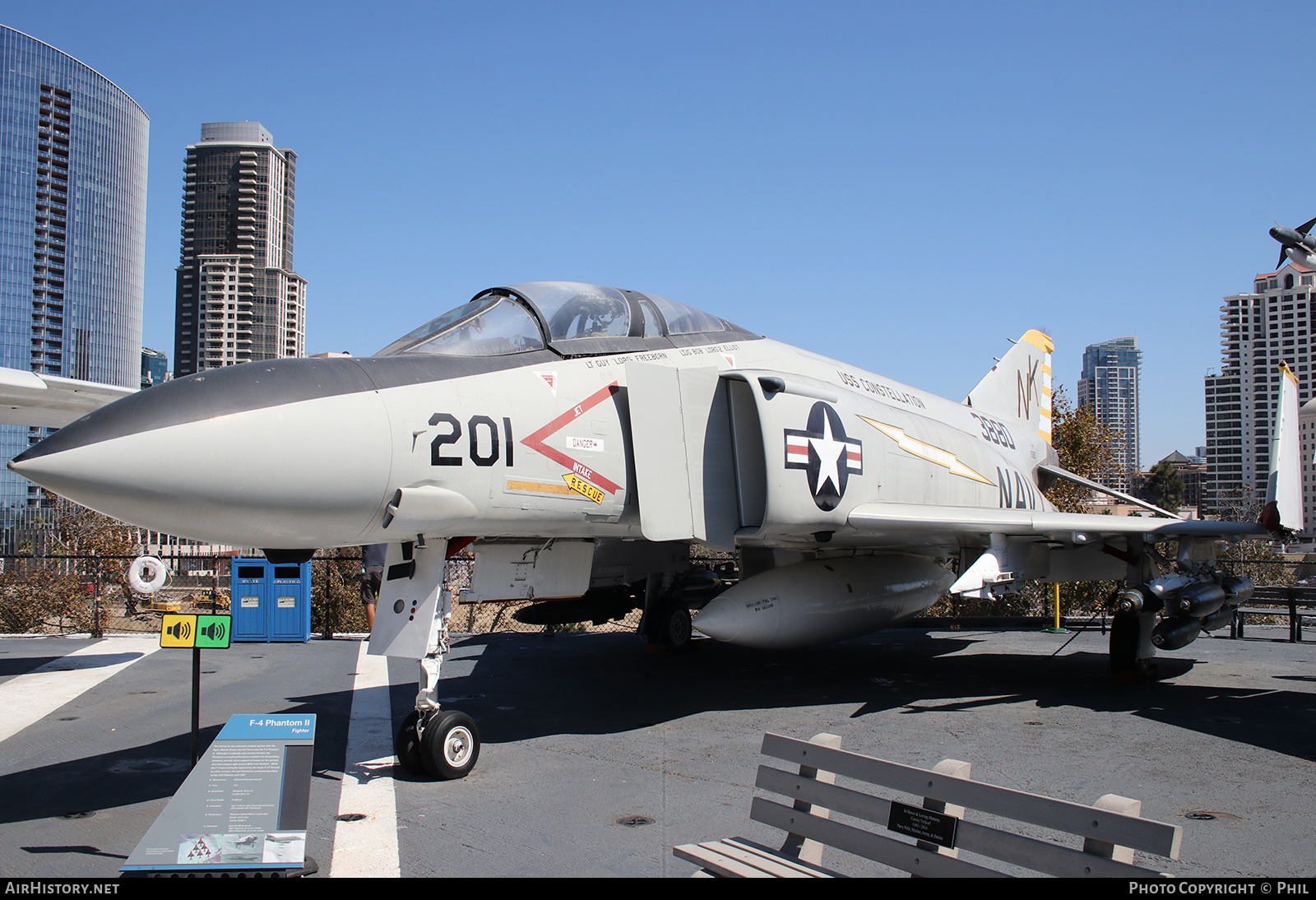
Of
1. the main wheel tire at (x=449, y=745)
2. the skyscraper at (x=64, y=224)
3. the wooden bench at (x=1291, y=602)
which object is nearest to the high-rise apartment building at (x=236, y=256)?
the skyscraper at (x=64, y=224)

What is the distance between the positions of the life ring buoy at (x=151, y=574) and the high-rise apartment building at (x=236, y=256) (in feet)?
527

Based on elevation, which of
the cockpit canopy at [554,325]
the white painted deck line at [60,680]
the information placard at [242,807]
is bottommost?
the white painted deck line at [60,680]

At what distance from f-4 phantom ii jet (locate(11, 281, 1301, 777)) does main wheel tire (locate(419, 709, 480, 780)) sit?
15 mm

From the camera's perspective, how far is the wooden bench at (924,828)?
262cm

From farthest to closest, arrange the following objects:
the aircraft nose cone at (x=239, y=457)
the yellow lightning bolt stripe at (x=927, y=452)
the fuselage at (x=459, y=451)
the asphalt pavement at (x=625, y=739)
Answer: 1. the yellow lightning bolt stripe at (x=927, y=452)
2. the asphalt pavement at (x=625, y=739)
3. the fuselage at (x=459, y=451)
4. the aircraft nose cone at (x=239, y=457)

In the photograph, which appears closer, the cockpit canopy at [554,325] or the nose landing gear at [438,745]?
the nose landing gear at [438,745]

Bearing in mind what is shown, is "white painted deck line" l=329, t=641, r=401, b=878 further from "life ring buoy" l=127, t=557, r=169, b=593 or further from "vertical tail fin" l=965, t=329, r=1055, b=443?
"vertical tail fin" l=965, t=329, r=1055, b=443

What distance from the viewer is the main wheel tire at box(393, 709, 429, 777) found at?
5.59m

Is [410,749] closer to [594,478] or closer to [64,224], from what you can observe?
[594,478]


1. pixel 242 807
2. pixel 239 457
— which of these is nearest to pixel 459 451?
pixel 239 457

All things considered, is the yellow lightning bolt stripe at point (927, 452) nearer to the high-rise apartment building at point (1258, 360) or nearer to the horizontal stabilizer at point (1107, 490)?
the horizontal stabilizer at point (1107, 490)

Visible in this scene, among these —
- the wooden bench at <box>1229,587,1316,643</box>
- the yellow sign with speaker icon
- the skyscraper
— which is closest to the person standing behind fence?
the yellow sign with speaker icon

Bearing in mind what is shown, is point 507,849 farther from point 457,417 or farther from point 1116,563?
point 1116,563
